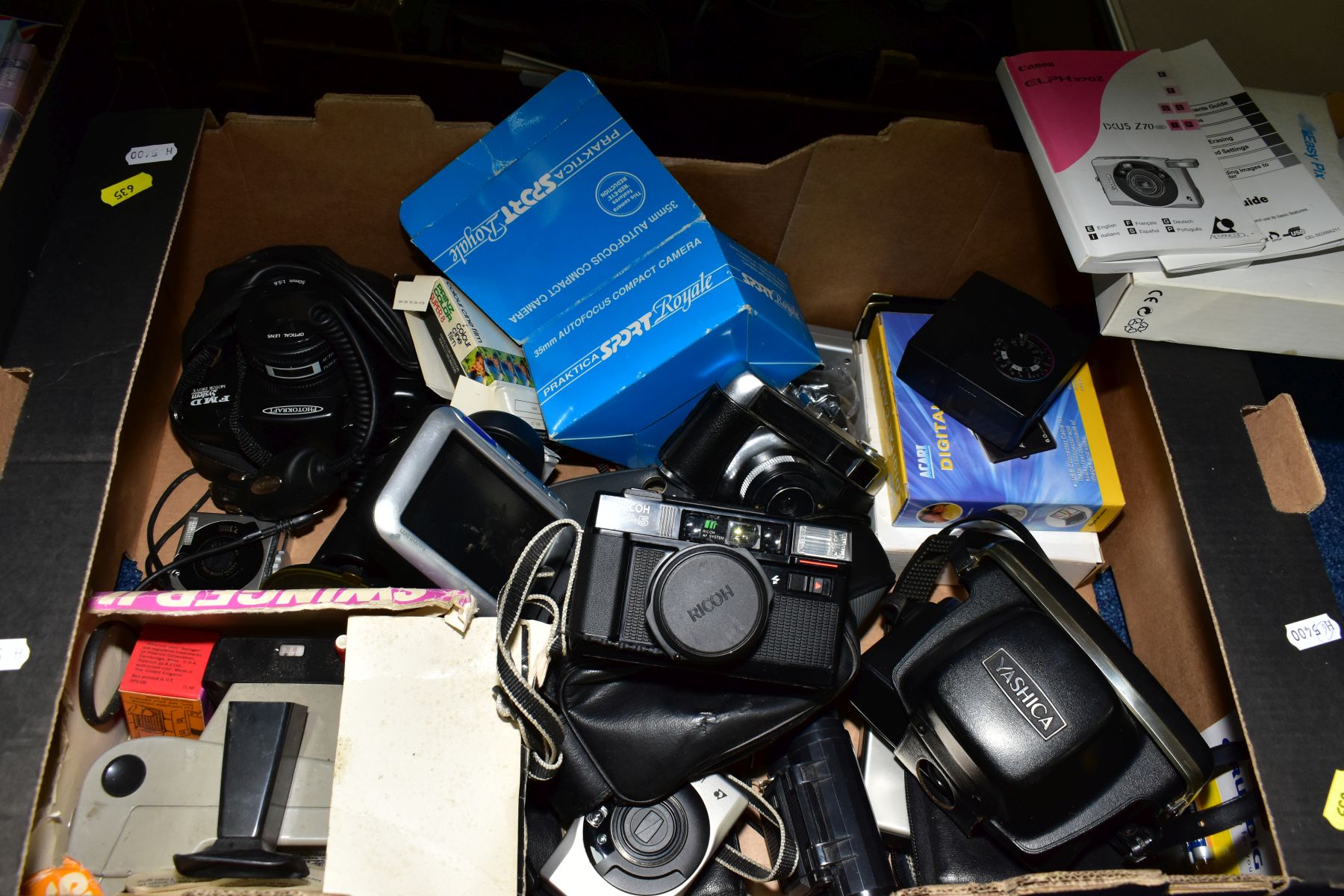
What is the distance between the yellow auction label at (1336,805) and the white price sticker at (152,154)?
4.56ft

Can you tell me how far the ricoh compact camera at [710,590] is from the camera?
0.84 m

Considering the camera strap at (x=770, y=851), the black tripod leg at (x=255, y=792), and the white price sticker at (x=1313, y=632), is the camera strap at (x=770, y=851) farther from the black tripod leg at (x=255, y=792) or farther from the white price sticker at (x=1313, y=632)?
the white price sticker at (x=1313, y=632)

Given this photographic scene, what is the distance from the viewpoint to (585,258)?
116 cm

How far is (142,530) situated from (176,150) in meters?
0.49

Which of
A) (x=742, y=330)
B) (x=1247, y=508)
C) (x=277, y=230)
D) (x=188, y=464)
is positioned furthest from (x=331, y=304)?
(x=1247, y=508)

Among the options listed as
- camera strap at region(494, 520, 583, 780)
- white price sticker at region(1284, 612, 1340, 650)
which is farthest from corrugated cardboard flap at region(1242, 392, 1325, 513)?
camera strap at region(494, 520, 583, 780)

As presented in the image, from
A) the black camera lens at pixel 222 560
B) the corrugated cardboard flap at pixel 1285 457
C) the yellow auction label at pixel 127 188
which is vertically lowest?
the corrugated cardboard flap at pixel 1285 457

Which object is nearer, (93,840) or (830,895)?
(93,840)

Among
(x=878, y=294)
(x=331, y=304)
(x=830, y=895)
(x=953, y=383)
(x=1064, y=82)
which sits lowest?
(x=830, y=895)

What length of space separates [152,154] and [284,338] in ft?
0.88

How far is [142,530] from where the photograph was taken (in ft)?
3.97

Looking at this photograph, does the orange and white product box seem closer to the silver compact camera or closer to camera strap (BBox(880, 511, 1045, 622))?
the silver compact camera

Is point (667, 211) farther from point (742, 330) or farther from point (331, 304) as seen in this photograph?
point (331, 304)

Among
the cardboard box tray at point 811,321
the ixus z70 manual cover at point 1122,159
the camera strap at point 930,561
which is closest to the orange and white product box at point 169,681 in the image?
the cardboard box tray at point 811,321
